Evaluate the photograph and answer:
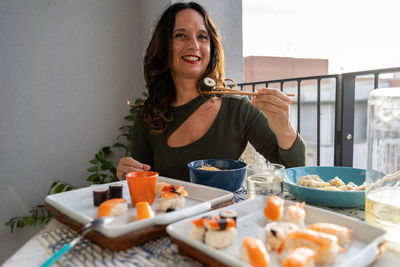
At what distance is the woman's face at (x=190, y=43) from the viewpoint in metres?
1.51

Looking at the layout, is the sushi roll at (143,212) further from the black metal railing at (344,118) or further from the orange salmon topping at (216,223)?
the black metal railing at (344,118)

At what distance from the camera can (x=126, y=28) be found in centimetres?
283

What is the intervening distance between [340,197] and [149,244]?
502 mm

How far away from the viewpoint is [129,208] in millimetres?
738

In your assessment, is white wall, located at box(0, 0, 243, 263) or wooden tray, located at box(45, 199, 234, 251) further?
white wall, located at box(0, 0, 243, 263)

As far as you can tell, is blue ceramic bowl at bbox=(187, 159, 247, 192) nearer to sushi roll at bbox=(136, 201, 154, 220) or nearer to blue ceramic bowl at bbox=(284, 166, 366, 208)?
blue ceramic bowl at bbox=(284, 166, 366, 208)

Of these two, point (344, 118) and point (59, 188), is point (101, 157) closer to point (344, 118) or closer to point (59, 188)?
point (59, 188)

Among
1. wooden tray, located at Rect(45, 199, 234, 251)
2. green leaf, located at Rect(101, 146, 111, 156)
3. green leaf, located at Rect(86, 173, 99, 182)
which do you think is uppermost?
wooden tray, located at Rect(45, 199, 234, 251)

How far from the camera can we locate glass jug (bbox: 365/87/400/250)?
2.05 ft

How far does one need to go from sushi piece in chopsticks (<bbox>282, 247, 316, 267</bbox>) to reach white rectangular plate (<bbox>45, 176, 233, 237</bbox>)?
11.0 inches

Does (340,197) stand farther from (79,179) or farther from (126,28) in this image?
(126,28)

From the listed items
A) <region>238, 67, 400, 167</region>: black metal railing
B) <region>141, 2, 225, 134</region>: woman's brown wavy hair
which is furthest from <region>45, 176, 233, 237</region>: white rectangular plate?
<region>238, 67, 400, 167</region>: black metal railing

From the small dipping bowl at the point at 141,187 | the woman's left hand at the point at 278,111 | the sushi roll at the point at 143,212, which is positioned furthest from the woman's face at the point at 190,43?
the sushi roll at the point at 143,212

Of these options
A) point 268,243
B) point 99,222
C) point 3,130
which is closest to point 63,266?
point 99,222
